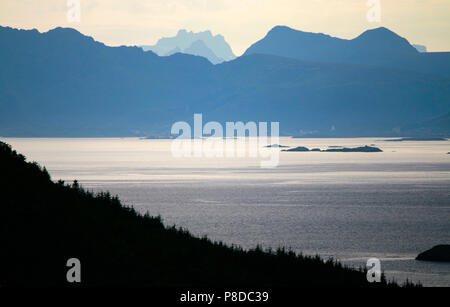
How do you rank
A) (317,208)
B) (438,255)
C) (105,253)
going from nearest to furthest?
1. (105,253)
2. (438,255)
3. (317,208)

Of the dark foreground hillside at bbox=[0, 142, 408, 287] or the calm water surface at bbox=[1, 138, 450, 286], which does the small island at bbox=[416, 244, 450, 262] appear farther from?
the dark foreground hillside at bbox=[0, 142, 408, 287]

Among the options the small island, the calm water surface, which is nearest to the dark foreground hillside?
the calm water surface

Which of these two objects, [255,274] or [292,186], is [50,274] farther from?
[292,186]

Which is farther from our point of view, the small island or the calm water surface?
the calm water surface

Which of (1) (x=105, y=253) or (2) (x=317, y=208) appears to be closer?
(1) (x=105, y=253)

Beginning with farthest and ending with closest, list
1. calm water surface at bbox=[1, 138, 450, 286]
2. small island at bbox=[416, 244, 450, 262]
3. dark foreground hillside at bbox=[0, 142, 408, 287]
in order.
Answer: calm water surface at bbox=[1, 138, 450, 286]
small island at bbox=[416, 244, 450, 262]
dark foreground hillside at bbox=[0, 142, 408, 287]

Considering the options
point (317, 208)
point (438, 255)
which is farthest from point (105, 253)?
point (317, 208)

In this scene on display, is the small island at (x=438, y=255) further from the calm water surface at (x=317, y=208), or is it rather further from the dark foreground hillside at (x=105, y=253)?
the dark foreground hillside at (x=105, y=253)

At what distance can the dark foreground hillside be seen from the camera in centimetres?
2402

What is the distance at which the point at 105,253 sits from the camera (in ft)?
86.0

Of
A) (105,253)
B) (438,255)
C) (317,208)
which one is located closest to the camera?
(105,253)

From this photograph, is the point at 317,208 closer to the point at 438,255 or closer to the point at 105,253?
the point at 438,255

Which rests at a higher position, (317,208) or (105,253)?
(317,208)

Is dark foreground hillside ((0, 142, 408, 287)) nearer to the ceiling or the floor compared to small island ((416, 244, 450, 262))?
nearer to the ceiling
